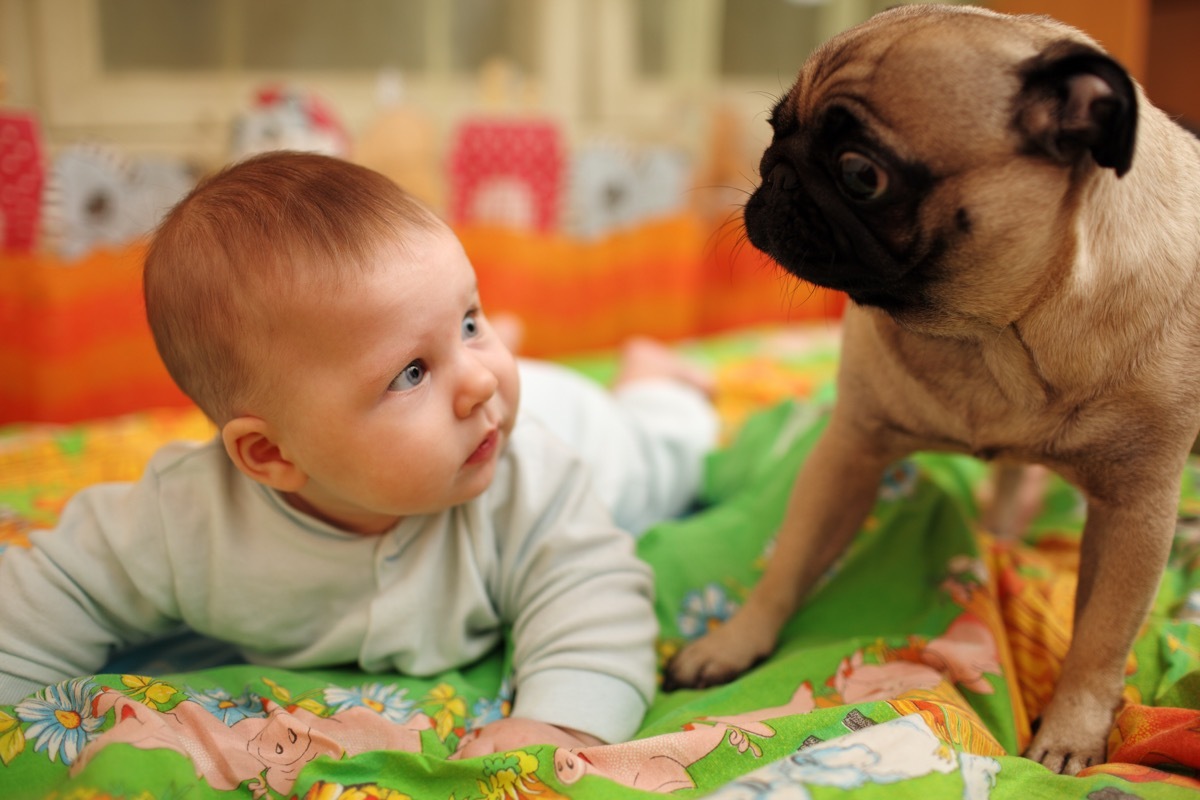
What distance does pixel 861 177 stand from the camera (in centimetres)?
85

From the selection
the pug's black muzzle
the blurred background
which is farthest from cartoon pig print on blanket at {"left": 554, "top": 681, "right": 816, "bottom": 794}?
the blurred background

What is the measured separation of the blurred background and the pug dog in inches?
25.6

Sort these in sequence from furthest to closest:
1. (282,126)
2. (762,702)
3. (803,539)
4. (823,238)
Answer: (282,126) < (803,539) < (762,702) < (823,238)

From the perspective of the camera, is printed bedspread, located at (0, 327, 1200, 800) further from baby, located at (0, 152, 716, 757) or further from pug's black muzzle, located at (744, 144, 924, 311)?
pug's black muzzle, located at (744, 144, 924, 311)

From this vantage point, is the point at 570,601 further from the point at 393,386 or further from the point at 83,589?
the point at 83,589

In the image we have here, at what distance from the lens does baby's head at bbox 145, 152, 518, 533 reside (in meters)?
0.88

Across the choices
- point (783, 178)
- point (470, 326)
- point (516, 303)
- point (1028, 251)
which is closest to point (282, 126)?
point (516, 303)

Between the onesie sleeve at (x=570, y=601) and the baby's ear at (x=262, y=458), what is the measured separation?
248 mm

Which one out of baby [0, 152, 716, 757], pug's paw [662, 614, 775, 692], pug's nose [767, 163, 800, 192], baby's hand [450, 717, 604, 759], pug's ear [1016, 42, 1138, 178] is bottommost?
pug's paw [662, 614, 775, 692]

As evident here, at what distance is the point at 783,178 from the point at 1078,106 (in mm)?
270

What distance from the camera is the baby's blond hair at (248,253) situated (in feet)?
2.88

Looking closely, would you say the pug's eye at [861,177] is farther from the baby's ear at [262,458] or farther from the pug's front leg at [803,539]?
the baby's ear at [262,458]

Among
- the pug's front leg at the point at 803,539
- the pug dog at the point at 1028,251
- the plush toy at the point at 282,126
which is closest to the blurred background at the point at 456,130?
the plush toy at the point at 282,126

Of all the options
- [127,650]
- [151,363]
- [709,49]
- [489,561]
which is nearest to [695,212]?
[709,49]
